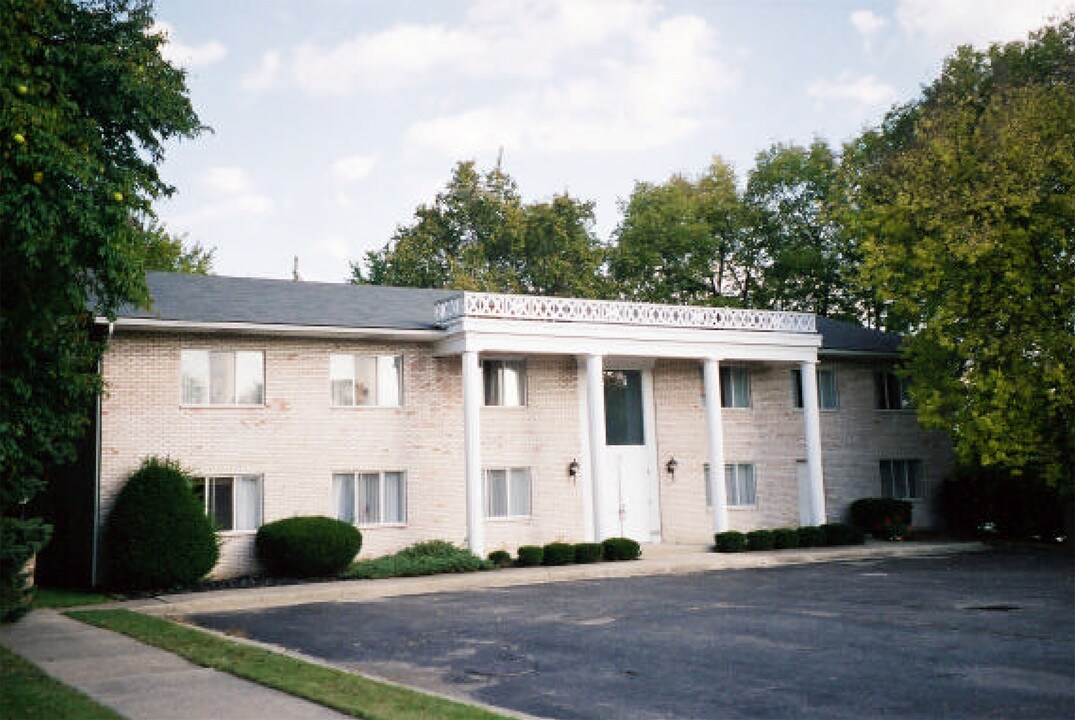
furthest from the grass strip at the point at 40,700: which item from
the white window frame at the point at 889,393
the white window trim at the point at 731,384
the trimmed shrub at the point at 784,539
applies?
the white window frame at the point at 889,393

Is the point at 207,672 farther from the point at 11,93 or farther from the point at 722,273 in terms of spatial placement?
the point at 722,273

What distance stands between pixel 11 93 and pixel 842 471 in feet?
91.2

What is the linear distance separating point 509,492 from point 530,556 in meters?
3.43

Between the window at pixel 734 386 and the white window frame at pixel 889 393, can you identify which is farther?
the white window frame at pixel 889 393

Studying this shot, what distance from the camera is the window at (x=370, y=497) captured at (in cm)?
2453

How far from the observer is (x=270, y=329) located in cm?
2328

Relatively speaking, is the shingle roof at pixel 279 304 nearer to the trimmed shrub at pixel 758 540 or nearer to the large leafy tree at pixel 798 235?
the trimmed shrub at pixel 758 540

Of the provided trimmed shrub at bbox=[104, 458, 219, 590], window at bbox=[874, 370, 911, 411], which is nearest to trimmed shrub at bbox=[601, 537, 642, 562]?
trimmed shrub at bbox=[104, 458, 219, 590]

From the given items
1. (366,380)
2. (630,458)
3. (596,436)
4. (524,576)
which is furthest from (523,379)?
(524,576)

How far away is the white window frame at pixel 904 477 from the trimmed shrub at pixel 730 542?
8991mm

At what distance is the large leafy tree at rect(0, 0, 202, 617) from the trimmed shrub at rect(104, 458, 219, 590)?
5.01m

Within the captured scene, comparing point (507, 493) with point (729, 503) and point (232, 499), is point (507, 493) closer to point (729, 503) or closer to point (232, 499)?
point (232, 499)

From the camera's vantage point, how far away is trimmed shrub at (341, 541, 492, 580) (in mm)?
22317

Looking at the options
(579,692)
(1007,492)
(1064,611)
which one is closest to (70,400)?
(579,692)
